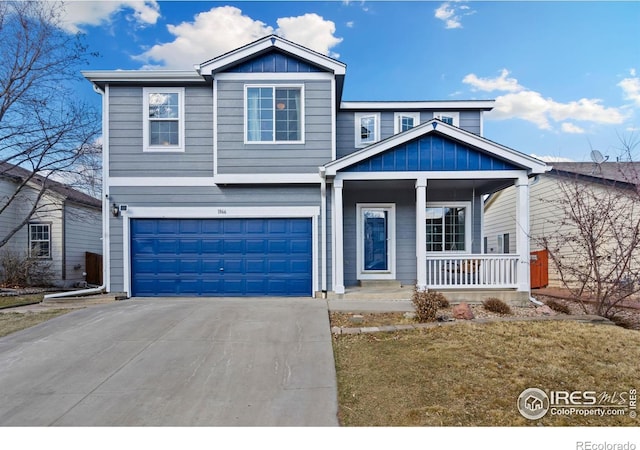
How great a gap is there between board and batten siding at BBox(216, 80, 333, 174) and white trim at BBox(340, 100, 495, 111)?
2.06 m

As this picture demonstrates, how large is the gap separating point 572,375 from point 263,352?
157 inches

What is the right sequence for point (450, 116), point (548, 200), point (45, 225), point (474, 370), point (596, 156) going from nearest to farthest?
1. point (474, 370)
2. point (596, 156)
3. point (450, 116)
4. point (548, 200)
5. point (45, 225)

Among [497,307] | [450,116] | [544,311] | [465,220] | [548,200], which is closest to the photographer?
[497,307]

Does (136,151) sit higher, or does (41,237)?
(136,151)

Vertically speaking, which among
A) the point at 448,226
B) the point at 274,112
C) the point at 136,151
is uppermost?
the point at 274,112

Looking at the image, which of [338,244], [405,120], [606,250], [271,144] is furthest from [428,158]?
[606,250]

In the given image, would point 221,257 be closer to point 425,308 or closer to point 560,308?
point 425,308

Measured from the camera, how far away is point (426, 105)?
1104 centimetres

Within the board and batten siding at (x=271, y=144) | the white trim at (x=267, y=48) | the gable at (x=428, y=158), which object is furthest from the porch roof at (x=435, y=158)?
the white trim at (x=267, y=48)

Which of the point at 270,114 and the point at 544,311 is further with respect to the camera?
the point at 270,114

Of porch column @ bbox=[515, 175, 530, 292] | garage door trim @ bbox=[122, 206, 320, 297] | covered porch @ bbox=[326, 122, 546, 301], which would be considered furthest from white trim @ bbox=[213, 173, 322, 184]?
porch column @ bbox=[515, 175, 530, 292]

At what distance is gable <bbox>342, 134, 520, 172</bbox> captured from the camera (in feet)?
28.7

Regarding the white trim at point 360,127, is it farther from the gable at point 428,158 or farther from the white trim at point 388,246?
the gable at point 428,158

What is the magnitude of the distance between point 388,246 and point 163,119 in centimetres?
717
